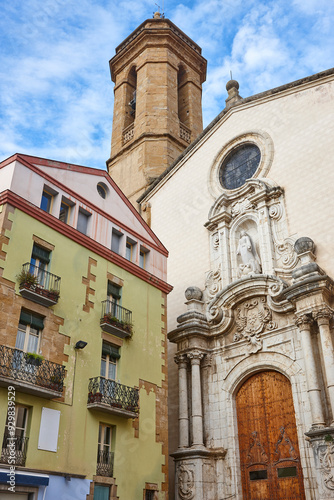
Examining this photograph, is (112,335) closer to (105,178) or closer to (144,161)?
(105,178)

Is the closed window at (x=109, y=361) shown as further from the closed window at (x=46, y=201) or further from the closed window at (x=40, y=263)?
the closed window at (x=46, y=201)

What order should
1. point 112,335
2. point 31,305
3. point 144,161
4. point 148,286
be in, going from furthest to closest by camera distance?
point 144,161
point 148,286
point 112,335
point 31,305

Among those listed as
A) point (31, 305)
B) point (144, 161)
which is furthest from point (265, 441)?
point (144, 161)

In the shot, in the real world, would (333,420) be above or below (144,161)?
below

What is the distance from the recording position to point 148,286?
17484 mm

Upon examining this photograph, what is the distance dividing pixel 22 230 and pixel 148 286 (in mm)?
5275

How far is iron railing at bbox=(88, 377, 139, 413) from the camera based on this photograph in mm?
13555

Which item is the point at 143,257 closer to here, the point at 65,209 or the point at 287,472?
the point at 65,209

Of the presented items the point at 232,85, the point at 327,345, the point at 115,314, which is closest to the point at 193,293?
the point at 115,314

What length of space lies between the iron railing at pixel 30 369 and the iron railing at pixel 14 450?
1.24 m

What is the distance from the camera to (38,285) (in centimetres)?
1334

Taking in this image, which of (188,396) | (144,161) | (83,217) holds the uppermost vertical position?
(144,161)

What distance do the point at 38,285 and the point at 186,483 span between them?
316 inches

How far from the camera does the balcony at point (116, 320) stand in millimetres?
14938
